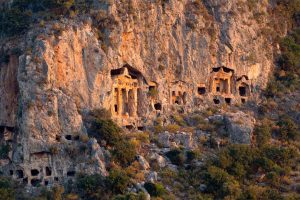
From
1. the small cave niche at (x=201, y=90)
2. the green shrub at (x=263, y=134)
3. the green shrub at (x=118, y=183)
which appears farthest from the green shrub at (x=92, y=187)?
the small cave niche at (x=201, y=90)

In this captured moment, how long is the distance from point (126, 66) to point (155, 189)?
10966 mm

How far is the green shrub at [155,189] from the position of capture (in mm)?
75062

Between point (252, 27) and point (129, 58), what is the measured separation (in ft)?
41.7

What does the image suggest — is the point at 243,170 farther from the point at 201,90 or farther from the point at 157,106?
the point at 201,90

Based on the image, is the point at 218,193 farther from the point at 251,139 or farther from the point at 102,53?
the point at 102,53

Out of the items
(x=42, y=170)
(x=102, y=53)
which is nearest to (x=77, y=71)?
(x=102, y=53)

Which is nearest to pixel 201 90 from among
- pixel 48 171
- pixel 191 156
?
pixel 191 156

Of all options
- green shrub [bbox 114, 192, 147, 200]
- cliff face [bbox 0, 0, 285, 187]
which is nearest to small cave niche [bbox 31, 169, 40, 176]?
cliff face [bbox 0, 0, 285, 187]

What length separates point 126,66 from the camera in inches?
3219

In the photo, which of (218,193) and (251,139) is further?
(251,139)

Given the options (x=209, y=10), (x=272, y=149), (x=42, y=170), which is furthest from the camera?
(x=209, y=10)

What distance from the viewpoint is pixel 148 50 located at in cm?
8325

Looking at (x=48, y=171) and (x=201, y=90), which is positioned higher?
(x=201, y=90)

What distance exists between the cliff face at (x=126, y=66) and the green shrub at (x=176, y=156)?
12.9 feet
